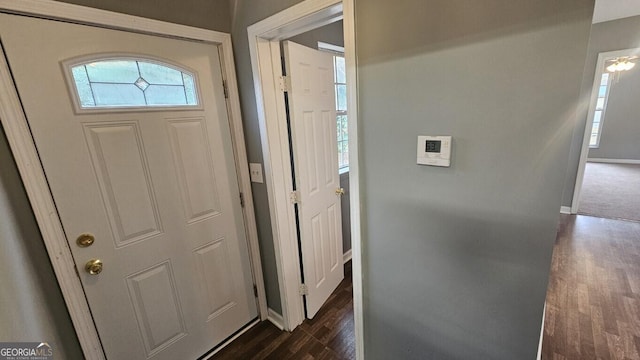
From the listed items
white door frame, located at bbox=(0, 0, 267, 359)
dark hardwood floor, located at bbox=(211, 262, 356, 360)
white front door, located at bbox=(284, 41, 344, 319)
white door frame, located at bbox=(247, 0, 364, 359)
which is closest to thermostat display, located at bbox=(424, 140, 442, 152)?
white door frame, located at bbox=(247, 0, 364, 359)

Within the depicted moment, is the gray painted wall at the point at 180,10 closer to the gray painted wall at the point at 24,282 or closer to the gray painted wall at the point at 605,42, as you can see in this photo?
the gray painted wall at the point at 24,282

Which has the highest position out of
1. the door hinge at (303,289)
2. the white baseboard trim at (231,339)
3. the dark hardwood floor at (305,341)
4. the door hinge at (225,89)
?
the door hinge at (225,89)

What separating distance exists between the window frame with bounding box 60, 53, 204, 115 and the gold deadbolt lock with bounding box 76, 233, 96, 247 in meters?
0.56

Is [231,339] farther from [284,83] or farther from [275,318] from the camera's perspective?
[284,83]

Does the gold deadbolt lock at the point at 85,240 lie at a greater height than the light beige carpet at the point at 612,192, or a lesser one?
greater

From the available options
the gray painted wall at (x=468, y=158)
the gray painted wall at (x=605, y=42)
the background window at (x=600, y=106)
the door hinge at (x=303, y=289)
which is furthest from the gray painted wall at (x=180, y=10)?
the background window at (x=600, y=106)

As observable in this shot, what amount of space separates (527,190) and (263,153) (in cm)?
133

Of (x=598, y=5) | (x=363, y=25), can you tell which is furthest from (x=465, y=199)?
(x=598, y=5)

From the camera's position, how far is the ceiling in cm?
279

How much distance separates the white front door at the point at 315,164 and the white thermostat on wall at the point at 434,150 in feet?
2.91

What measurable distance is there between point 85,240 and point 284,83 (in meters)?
1.31

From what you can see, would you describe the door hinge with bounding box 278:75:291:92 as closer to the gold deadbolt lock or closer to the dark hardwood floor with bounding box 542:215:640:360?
the gold deadbolt lock

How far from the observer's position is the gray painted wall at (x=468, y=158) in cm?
77

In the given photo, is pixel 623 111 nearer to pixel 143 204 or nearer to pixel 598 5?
pixel 598 5
